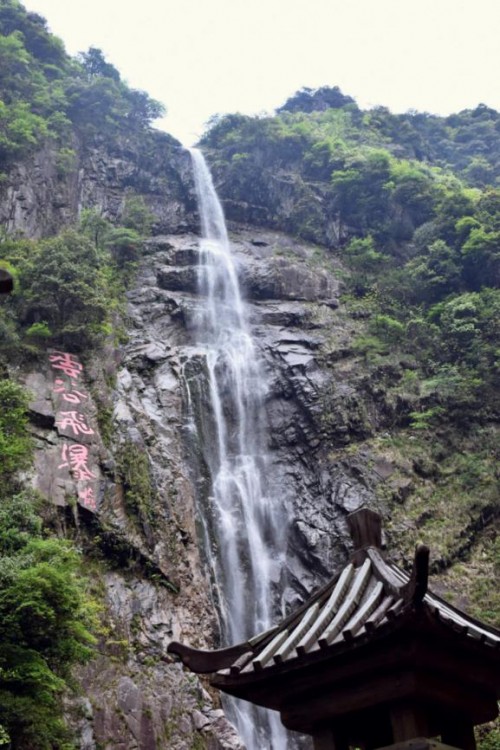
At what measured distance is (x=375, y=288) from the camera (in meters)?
22.3

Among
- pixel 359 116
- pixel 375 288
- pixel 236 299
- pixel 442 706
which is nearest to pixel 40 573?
pixel 442 706

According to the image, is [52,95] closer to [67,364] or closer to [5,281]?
[67,364]

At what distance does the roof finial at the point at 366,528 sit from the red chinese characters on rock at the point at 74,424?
30.3 feet

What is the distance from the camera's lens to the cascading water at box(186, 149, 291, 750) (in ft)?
44.6

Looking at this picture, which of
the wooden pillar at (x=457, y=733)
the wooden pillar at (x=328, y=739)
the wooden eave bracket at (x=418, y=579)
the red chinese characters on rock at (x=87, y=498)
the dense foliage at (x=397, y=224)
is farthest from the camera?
the dense foliage at (x=397, y=224)

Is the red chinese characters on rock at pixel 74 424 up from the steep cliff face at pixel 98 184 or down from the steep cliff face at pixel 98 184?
down

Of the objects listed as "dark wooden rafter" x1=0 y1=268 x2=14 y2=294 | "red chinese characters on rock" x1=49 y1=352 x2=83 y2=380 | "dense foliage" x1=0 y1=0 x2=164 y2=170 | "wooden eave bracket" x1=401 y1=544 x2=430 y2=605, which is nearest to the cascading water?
"red chinese characters on rock" x1=49 y1=352 x2=83 y2=380

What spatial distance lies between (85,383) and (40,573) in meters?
6.97

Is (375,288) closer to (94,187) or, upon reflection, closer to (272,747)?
(94,187)

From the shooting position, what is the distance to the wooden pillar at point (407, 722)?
3324 millimetres

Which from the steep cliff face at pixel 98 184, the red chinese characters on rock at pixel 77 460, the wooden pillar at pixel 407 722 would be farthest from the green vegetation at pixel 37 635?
the steep cliff face at pixel 98 184

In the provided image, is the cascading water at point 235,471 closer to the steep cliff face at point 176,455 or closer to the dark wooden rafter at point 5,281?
the steep cliff face at point 176,455

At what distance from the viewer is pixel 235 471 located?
1670cm

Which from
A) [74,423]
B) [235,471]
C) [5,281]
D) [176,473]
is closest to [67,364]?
[74,423]
